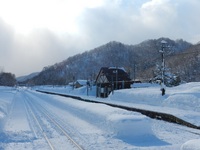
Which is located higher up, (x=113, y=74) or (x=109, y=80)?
(x=113, y=74)

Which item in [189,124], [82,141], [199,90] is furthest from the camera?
[199,90]

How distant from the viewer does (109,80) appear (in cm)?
6028

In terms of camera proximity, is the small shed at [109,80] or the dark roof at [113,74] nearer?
the small shed at [109,80]

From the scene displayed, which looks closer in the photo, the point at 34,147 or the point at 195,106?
the point at 34,147

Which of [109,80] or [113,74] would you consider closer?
[109,80]

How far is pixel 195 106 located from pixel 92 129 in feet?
32.6

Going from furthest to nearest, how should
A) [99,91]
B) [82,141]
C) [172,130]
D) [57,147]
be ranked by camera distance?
[99,91] → [172,130] → [82,141] → [57,147]

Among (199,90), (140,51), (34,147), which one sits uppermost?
(140,51)

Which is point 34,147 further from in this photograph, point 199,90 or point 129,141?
point 199,90

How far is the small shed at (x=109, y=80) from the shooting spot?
60344mm

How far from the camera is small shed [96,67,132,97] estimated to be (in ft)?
Result: 198

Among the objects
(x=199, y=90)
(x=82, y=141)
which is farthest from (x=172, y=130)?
(x=199, y=90)

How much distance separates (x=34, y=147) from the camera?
40.9 ft

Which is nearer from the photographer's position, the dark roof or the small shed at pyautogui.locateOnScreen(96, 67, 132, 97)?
the small shed at pyautogui.locateOnScreen(96, 67, 132, 97)
